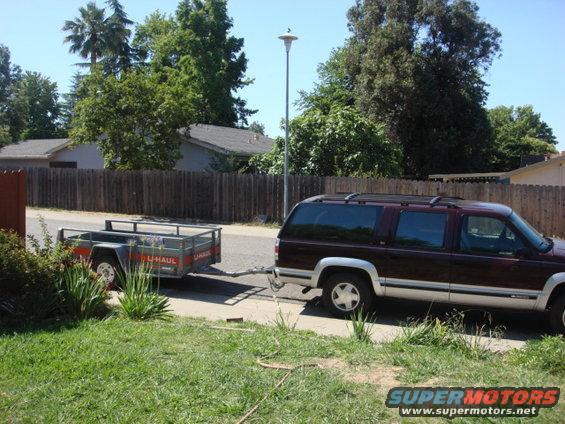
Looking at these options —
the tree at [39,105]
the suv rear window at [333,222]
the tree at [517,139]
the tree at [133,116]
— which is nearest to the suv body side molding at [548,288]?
the suv rear window at [333,222]

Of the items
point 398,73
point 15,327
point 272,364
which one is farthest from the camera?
point 398,73

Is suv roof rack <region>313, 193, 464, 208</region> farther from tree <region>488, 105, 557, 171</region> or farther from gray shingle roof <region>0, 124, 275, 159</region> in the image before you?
tree <region>488, 105, 557, 171</region>

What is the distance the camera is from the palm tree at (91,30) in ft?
162

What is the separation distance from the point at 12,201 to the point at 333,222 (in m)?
5.16

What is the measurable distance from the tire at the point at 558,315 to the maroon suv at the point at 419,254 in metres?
0.01

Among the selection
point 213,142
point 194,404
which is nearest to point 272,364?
point 194,404

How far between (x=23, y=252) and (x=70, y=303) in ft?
2.96

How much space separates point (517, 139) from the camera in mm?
56281

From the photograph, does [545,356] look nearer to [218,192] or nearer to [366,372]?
[366,372]

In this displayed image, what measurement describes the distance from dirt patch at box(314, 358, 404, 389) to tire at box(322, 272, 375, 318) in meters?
2.89

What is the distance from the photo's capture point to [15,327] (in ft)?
21.4

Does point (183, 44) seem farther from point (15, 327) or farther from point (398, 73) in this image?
point (15, 327)

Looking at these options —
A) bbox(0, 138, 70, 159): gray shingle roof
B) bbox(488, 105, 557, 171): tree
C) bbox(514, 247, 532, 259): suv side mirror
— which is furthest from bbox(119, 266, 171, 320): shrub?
bbox(488, 105, 557, 171): tree

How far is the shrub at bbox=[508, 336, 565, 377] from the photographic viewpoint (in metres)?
4.98
